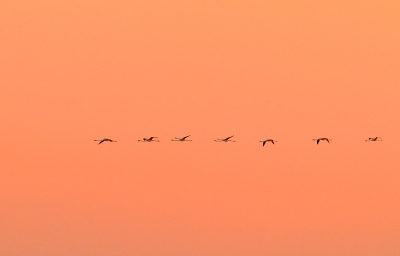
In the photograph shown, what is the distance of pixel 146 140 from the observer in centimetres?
16312

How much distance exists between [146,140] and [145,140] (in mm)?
642

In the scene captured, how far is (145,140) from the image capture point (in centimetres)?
16250
